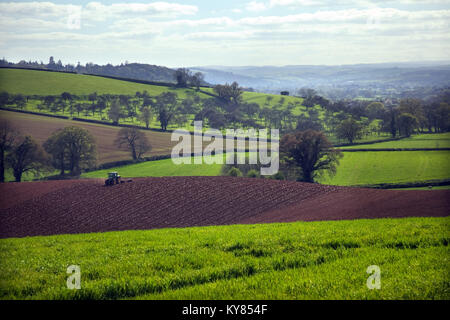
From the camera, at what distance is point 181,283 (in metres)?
9.21

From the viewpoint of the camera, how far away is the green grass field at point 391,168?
59.1m

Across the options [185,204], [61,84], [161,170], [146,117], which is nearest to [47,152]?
[161,170]

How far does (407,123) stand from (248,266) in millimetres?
82159

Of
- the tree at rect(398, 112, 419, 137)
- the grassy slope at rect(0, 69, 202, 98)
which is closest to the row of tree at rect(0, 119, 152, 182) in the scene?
the grassy slope at rect(0, 69, 202, 98)

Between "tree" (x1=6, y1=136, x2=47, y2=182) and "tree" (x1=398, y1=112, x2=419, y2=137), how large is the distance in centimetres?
7374

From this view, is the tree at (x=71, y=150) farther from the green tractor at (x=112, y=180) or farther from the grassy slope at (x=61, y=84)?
the grassy slope at (x=61, y=84)

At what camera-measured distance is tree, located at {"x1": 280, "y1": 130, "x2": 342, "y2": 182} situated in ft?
212

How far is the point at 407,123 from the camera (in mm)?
81500

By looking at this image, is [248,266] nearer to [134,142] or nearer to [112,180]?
[112,180]

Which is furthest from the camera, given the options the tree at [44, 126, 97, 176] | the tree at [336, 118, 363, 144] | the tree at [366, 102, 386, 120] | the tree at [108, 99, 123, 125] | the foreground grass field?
the tree at [366, 102, 386, 120]

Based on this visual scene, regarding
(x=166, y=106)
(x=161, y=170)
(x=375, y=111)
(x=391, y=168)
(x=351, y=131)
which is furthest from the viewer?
(x=166, y=106)

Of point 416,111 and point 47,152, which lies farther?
point 416,111

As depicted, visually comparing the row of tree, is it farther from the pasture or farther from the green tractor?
the green tractor

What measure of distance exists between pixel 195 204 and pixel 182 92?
136 meters
